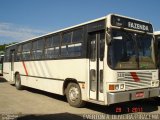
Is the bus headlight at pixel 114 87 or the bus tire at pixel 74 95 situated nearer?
the bus headlight at pixel 114 87

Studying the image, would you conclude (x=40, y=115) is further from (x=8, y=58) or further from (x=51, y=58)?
(x=8, y=58)

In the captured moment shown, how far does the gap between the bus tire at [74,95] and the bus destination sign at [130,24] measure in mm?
2811

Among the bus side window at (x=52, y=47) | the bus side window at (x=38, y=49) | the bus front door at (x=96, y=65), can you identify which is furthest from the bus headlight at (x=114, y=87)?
the bus side window at (x=38, y=49)

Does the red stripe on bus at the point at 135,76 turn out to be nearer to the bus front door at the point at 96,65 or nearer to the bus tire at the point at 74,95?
the bus front door at the point at 96,65

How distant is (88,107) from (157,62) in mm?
3096

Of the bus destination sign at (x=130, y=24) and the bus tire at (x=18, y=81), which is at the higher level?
the bus destination sign at (x=130, y=24)

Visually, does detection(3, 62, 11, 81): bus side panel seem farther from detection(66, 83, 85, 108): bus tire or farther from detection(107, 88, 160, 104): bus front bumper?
detection(107, 88, 160, 104): bus front bumper

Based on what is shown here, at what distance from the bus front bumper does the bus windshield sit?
0.81 meters

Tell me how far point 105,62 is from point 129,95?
4.35 ft

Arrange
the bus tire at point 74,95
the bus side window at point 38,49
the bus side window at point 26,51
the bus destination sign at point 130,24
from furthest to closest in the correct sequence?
the bus side window at point 26,51 < the bus side window at point 38,49 < the bus tire at point 74,95 < the bus destination sign at point 130,24

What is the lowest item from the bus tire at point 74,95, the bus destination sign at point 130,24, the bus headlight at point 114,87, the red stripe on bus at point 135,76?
the bus tire at point 74,95

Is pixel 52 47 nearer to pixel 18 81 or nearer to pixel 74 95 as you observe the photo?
pixel 74 95

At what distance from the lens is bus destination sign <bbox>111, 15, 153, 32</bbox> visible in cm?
849

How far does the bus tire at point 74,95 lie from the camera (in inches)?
381
